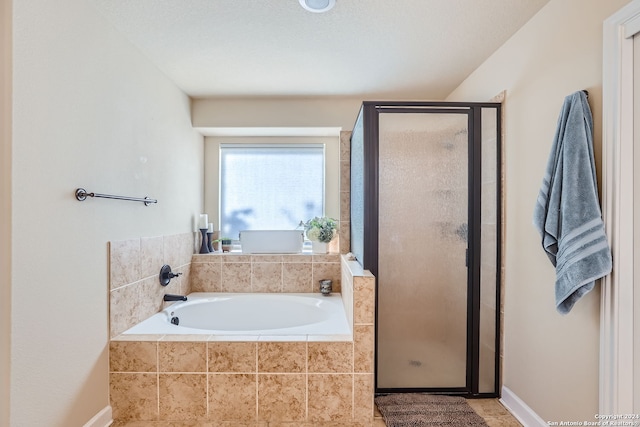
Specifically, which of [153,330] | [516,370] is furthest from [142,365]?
[516,370]

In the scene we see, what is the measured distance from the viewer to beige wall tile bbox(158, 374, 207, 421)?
6.41 ft

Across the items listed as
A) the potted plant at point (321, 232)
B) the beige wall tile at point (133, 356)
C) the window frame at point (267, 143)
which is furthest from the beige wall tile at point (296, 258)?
the beige wall tile at point (133, 356)

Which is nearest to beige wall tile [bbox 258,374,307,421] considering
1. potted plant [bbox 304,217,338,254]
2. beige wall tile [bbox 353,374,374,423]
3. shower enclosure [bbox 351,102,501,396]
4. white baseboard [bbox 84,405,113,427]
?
beige wall tile [bbox 353,374,374,423]

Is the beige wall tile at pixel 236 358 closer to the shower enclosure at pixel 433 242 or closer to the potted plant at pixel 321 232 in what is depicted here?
the shower enclosure at pixel 433 242

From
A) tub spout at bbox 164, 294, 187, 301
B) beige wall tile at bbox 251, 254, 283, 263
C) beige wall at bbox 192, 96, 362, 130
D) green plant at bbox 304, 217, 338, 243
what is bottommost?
tub spout at bbox 164, 294, 187, 301

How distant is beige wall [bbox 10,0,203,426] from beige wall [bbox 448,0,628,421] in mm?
2371

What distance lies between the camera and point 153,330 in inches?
84.0

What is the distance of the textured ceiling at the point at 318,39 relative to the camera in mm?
1796

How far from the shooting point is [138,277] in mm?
2252

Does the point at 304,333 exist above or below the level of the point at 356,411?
above

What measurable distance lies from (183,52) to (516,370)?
2.92m

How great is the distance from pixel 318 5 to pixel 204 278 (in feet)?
8.21

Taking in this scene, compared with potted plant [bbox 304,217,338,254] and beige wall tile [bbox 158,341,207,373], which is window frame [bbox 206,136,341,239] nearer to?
potted plant [bbox 304,217,338,254]

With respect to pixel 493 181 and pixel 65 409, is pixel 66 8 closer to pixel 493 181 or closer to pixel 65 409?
pixel 65 409
